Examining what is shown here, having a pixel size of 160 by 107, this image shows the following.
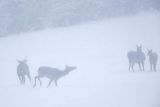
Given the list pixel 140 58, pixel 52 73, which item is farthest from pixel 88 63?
pixel 140 58

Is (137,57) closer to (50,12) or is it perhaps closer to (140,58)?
(140,58)

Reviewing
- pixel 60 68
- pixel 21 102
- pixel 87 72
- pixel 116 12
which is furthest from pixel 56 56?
pixel 116 12

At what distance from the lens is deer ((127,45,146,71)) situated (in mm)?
1893

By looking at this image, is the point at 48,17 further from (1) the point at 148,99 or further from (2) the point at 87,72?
(1) the point at 148,99

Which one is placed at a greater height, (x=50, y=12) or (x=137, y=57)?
(x=50, y=12)

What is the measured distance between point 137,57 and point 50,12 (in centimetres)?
62

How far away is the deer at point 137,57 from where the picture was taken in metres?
1.89

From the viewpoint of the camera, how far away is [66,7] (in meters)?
1.86

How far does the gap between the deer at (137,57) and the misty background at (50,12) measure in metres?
0.25

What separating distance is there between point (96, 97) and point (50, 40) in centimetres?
45

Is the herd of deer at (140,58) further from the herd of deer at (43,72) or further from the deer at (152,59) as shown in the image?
the herd of deer at (43,72)

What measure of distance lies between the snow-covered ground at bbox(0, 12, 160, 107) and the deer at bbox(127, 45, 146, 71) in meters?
0.03

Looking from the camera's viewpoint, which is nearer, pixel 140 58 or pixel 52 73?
pixel 52 73

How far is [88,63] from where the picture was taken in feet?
6.15
